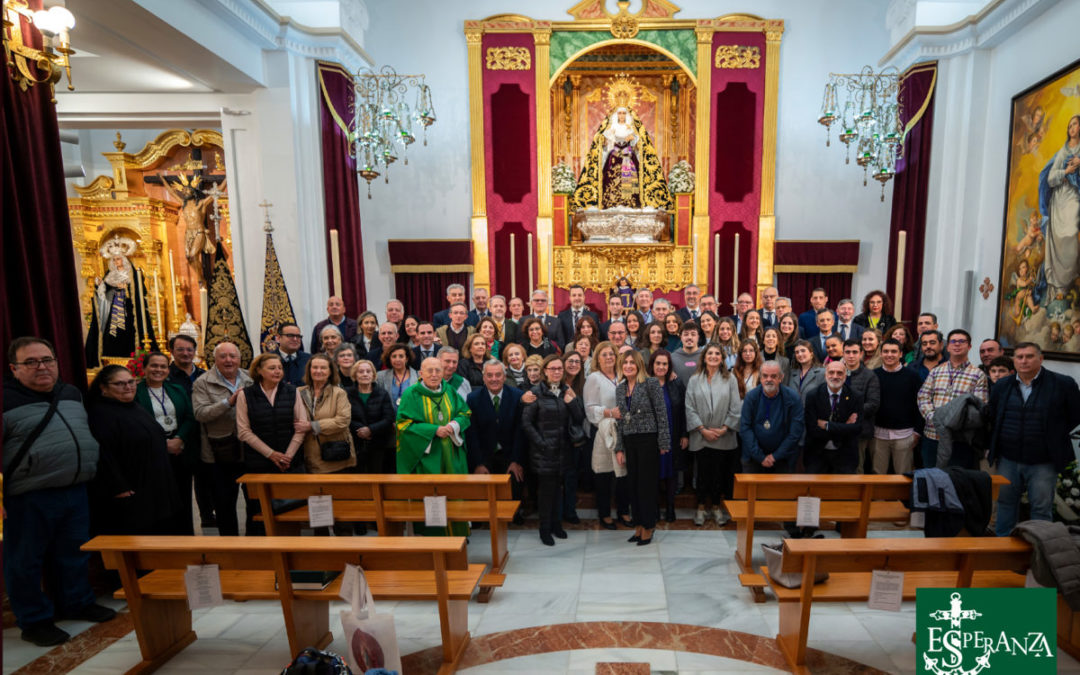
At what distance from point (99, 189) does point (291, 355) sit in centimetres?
790

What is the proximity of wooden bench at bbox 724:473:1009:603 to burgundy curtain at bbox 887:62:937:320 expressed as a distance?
4721mm

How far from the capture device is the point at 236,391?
4160 mm

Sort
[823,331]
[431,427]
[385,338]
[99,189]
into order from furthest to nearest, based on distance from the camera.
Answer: [99,189] < [823,331] < [385,338] < [431,427]

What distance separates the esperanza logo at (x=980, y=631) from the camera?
213 centimetres

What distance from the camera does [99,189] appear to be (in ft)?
33.2

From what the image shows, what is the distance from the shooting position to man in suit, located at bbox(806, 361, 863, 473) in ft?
14.1

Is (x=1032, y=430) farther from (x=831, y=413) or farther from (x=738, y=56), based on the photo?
(x=738, y=56)

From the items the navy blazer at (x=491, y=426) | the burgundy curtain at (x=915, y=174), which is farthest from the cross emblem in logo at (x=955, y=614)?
the burgundy curtain at (x=915, y=174)

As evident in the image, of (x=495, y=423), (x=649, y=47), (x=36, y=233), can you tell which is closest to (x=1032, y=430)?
(x=495, y=423)

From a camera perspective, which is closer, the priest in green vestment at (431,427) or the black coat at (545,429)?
the priest in green vestment at (431,427)

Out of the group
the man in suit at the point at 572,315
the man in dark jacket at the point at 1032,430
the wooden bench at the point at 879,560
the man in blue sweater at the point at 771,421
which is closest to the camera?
the wooden bench at the point at 879,560

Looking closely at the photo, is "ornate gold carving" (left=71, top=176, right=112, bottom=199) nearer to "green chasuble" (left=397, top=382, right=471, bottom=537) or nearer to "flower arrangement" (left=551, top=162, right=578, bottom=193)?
"flower arrangement" (left=551, top=162, right=578, bottom=193)

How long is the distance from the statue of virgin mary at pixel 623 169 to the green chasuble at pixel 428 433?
19.5 feet

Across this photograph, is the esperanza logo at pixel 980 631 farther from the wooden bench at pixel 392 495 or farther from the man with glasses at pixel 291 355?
the man with glasses at pixel 291 355
